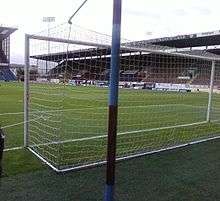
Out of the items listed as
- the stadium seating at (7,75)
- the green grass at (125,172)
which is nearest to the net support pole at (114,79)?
the green grass at (125,172)

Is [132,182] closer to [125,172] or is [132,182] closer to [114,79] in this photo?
[125,172]

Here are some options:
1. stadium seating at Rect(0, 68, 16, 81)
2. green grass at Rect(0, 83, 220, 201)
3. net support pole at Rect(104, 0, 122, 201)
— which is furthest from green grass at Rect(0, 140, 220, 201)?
stadium seating at Rect(0, 68, 16, 81)

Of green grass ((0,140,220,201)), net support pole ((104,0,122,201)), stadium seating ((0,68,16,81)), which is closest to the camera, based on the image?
net support pole ((104,0,122,201))

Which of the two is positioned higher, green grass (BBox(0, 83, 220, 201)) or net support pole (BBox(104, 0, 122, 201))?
net support pole (BBox(104, 0, 122, 201))

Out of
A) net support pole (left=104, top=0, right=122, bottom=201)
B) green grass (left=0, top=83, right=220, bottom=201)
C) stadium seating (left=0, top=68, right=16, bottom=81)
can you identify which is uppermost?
net support pole (left=104, top=0, right=122, bottom=201)

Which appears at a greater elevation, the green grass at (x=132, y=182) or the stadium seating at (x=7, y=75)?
the green grass at (x=132, y=182)

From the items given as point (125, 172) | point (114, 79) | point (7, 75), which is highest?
point (114, 79)

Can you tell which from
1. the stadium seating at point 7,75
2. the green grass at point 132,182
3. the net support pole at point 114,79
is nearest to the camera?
the net support pole at point 114,79

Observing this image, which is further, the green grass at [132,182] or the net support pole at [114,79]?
the green grass at [132,182]

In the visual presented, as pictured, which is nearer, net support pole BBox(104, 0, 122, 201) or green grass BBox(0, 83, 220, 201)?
net support pole BBox(104, 0, 122, 201)

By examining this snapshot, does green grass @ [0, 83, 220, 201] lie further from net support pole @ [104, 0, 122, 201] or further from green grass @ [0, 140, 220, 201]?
net support pole @ [104, 0, 122, 201]

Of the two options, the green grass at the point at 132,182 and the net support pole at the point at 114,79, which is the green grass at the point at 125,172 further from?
the net support pole at the point at 114,79

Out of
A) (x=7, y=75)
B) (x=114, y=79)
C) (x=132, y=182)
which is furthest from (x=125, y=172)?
(x=7, y=75)

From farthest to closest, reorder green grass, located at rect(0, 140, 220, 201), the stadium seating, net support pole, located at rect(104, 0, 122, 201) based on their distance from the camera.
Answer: the stadium seating, green grass, located at rect(0, 140, 220, 201), net support pole, located at rect(104, 0, 122, 201)
